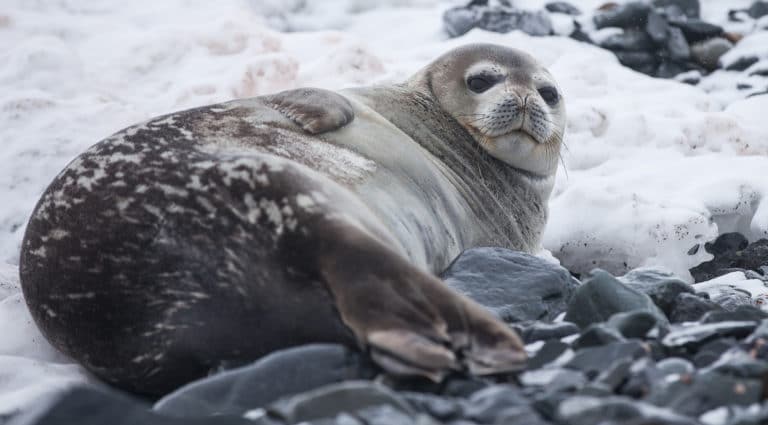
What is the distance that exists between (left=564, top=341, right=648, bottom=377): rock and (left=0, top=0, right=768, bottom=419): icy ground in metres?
1.43

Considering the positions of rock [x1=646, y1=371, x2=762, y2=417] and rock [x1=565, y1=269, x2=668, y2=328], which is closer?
rock [x1=646, y1=371, x2=762, y2=417]

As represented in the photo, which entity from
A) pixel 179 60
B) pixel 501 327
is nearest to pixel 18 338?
pixel 501 327

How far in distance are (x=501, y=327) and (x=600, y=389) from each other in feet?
1.07

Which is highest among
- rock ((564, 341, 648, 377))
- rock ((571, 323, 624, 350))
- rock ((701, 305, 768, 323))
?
rock ((564, 341, 648, 377))

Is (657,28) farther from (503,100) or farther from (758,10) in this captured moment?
(503,100)

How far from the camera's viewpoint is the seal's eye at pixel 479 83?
13.1ft

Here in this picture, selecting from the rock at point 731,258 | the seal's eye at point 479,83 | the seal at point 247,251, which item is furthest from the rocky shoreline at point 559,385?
the rock at point 731,258

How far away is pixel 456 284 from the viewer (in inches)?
117

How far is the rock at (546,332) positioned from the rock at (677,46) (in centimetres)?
511

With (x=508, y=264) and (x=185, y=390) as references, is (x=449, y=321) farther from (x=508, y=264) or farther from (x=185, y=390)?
(x=508, y=264)

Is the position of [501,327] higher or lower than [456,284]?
higher

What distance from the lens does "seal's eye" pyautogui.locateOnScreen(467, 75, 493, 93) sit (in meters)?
4.00

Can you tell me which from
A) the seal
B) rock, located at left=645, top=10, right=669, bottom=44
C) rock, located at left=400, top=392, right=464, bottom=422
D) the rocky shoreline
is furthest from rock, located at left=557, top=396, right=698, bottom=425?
rock, located at left=645, top=10, right=669, bottom=44

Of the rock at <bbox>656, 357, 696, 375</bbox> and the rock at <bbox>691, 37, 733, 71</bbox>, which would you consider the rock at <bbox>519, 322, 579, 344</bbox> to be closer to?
the rock at <bbox>656, 357, 696, 375</bbox>
